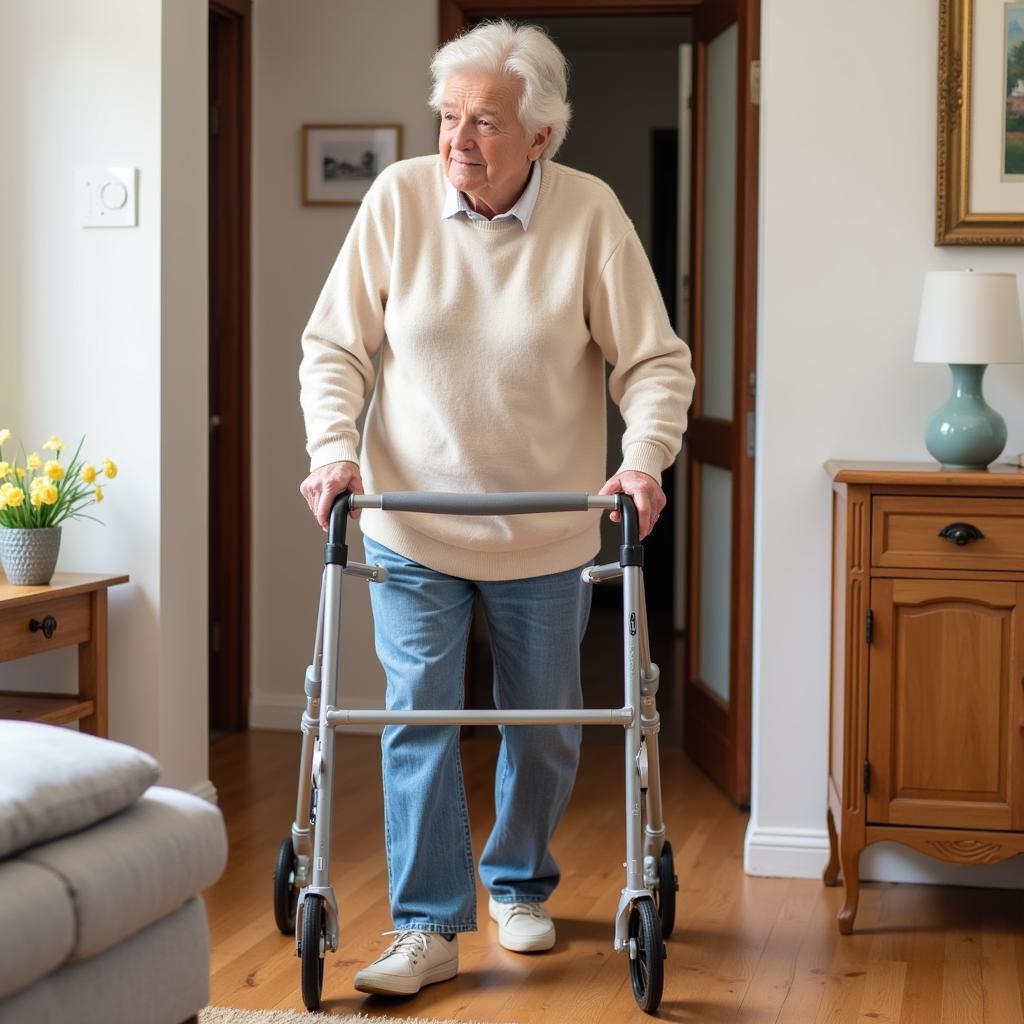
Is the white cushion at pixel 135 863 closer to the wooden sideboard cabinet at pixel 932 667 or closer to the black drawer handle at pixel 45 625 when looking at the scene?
the black drawer handle at pixel 45 625

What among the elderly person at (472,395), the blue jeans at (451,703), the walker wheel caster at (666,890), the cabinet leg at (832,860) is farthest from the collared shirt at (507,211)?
the cabinet leg at (832,860)

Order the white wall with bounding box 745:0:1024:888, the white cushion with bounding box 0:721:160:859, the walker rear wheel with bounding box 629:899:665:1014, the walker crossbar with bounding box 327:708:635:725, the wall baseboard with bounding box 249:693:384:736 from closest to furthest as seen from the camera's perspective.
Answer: the white cushion with bounding box 0:721:160:859, the walker crossbar with bounding box 327:708:635:725, the walker rear wheel with bounding box 629:899:665:1014, the white wall with bounding box 745:0:1024:888, the wall baseboard with bounding box 249:693:384:736

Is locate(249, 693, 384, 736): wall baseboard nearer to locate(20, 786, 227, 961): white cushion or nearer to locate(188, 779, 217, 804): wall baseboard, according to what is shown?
locate(188, 779, 217, 804): wall baseboard

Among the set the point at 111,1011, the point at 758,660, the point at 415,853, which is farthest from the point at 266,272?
the point at 111,1011

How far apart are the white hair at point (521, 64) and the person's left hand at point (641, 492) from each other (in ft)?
1.90

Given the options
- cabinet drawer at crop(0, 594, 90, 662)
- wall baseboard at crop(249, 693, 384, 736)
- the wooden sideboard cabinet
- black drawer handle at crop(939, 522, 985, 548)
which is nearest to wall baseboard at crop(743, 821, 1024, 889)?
the wooden sideboard cabinet

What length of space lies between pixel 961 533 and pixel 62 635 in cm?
177

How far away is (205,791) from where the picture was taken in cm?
347

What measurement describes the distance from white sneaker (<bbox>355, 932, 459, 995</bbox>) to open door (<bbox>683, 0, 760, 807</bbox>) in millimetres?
1375

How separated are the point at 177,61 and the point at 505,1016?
210cm

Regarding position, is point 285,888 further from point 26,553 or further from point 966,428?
point 966,428

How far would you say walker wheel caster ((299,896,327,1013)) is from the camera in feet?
7.27

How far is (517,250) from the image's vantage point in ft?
7.95

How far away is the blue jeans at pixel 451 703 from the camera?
245cm
